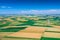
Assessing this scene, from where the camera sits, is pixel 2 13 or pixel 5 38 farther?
pixel 2 13

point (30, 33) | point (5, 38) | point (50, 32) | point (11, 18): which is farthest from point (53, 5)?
point (5, 38)

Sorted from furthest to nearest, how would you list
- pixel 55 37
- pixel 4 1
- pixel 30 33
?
pixel 4 1 < pixel 30 33 < pixel 55 37

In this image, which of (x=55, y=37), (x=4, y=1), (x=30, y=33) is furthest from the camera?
(x=4, y=1)

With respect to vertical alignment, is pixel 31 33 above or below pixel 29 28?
below

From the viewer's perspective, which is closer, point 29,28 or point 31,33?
point 31,33

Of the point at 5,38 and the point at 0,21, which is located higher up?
the point at 0,21

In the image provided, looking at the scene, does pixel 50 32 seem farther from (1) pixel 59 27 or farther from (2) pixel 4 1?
(2) pixel 4 1

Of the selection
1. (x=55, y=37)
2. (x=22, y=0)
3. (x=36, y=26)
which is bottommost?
(x=55, y=37)
